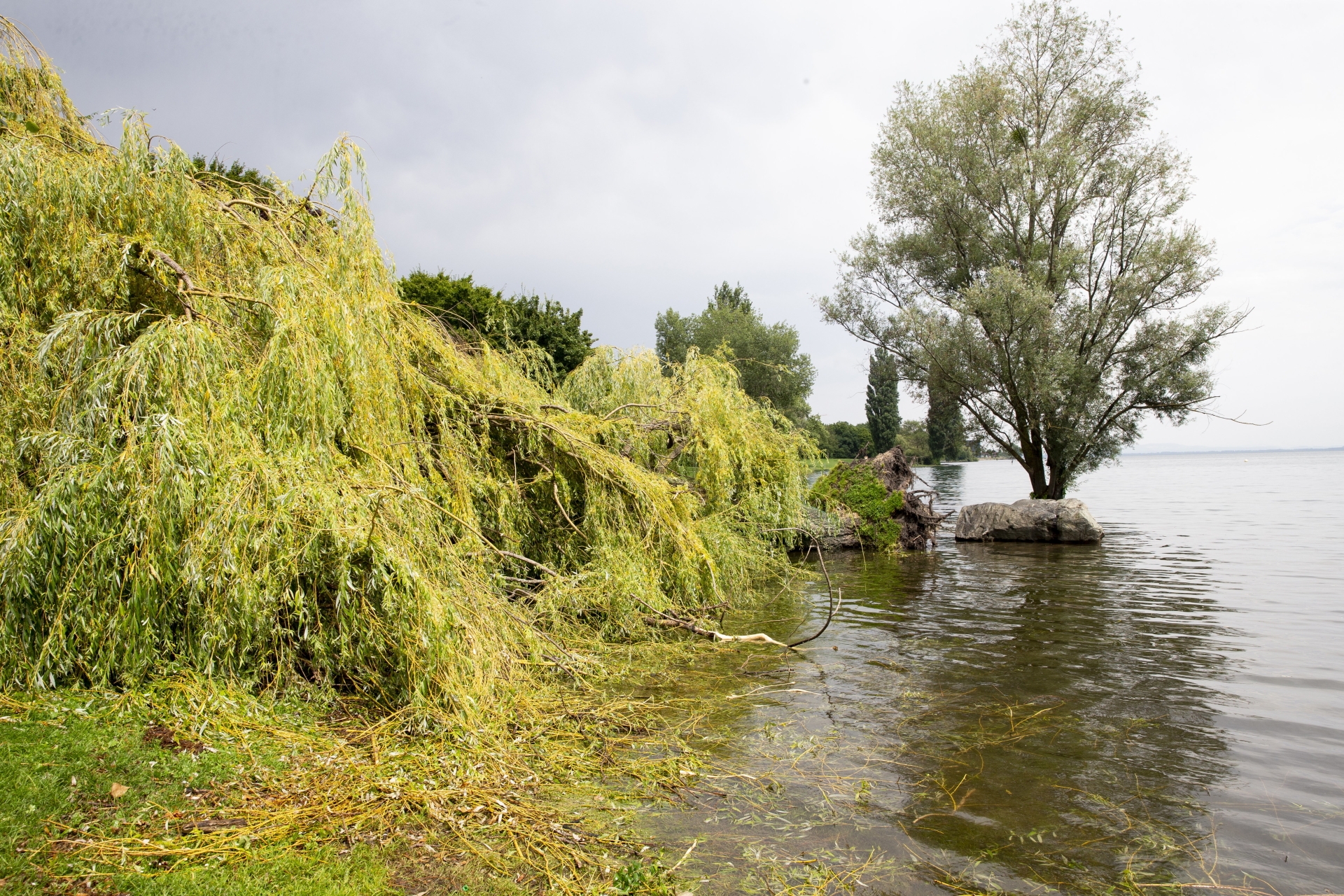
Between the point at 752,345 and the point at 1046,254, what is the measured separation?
90.4 ft

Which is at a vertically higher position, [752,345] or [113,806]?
[752,345]

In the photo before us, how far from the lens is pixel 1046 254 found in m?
21.2

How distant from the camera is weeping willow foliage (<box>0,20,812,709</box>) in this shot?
4.88 m

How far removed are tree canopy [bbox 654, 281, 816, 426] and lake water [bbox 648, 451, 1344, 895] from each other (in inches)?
1184

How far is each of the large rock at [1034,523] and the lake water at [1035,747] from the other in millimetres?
6728

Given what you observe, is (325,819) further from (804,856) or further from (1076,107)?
(1076,107)

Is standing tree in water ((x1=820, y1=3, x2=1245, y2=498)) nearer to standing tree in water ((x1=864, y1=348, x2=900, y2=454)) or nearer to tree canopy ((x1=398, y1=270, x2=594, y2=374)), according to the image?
tree canopy ((x1=398, y1=270, x2=594, y2=374))

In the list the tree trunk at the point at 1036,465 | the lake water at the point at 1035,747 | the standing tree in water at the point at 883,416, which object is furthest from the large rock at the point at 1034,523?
the standing tree in water at the point at 883,416

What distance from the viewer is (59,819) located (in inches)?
140

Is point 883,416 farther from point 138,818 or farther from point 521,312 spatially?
point 138,818

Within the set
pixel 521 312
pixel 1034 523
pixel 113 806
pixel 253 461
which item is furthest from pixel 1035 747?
pixel 521 312

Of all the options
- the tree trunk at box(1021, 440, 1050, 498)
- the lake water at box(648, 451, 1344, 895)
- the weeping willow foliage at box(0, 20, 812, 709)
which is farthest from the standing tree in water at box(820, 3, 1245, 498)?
the weeping willow foliage at box(0, 20, 812, 709)

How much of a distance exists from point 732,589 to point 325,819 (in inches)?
323

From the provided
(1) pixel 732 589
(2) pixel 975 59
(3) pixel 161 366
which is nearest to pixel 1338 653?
(1) pixel 732 589
